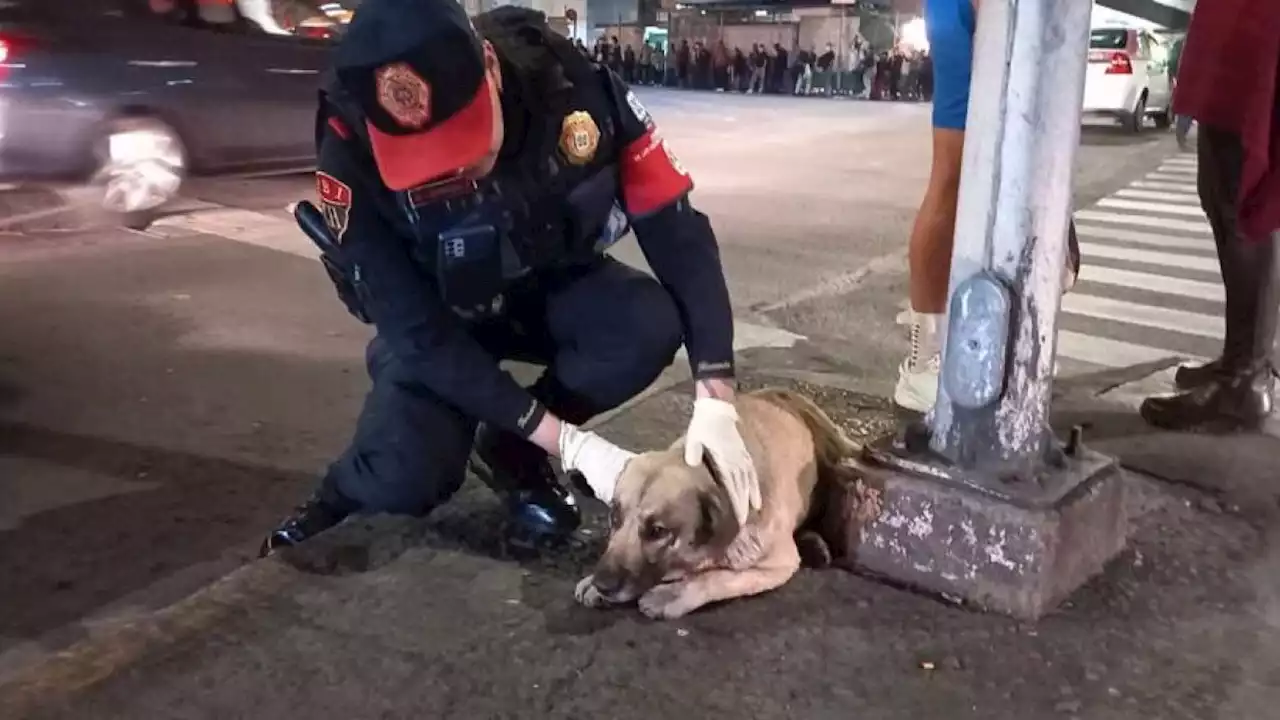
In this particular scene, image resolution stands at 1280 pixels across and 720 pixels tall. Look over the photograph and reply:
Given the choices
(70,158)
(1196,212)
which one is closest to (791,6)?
(1196,212)

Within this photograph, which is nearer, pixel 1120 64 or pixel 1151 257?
pixel 1151 257

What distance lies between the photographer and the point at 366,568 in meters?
2.77

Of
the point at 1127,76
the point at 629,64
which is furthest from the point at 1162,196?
the point at 629,64

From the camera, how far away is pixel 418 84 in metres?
2.33

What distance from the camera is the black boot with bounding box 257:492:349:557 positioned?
2928 millimetres

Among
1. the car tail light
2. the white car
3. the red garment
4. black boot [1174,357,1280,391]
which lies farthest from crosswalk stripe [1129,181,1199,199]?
the red garment

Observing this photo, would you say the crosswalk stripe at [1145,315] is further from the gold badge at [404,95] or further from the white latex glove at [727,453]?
the gold badge at [404,95]

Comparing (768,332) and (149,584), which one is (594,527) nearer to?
(149,584)

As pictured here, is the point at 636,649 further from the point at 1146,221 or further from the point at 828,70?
the point at 828,70

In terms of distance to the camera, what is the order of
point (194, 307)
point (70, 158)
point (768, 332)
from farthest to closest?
point (70, 158) → point (194, 307) → point (768, 332)

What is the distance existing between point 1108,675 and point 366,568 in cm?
158

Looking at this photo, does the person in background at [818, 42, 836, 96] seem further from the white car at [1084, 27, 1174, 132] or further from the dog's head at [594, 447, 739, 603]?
the dog's head at [594, 447, 739, 603]

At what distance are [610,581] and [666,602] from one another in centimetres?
15

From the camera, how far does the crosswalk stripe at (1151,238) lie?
24.8 ft
